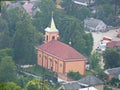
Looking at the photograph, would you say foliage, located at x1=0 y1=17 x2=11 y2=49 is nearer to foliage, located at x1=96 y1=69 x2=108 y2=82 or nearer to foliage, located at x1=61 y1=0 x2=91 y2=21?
foliage, located at x1=96 y1=69 x2=108 y2=82

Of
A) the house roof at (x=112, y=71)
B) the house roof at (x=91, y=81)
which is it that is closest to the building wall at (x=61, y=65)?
the house roof at (x=112, y=71)

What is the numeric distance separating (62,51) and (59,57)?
0.69 ft

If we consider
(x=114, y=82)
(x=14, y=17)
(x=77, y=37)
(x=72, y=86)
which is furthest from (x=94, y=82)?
(x=14, y=17)

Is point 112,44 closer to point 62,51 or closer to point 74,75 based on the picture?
point 62,51

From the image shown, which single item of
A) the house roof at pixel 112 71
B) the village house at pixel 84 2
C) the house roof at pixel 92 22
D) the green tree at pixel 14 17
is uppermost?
the green tree at pixel 14 17

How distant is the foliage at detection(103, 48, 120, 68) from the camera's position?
44.9 feet

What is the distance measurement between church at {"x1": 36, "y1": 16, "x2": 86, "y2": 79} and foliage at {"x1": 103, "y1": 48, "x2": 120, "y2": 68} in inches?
28.0

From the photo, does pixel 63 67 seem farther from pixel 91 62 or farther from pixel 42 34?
pixel 42 34

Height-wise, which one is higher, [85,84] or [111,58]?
[111,58]

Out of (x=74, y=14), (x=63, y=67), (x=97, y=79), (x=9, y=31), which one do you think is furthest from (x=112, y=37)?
(x=97, y=79)

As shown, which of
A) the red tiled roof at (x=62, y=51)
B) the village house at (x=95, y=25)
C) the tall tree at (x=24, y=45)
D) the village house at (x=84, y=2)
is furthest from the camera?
the village house at (x=84, y=2)

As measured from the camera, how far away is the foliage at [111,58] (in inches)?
539

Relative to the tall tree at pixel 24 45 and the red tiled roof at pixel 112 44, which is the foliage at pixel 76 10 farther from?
the tall tree at pixel 24 45

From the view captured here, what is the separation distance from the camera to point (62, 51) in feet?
47.4
